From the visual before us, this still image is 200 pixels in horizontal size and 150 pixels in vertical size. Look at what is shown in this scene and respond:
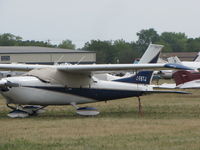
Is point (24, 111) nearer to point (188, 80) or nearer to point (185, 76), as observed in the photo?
point (185, 76)

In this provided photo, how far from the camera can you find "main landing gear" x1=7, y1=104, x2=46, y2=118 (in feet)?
61.1

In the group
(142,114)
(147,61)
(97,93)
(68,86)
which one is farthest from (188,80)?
(68,86)

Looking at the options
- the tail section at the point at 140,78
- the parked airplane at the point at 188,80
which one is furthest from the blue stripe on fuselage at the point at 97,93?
the parked airplane at the point at 188,80

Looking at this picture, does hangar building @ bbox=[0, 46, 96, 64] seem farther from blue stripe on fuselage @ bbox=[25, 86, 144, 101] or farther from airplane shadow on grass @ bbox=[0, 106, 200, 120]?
blue stripe on fuselage @ bbox=[25, 86, 144, 101]

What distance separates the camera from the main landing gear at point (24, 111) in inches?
734

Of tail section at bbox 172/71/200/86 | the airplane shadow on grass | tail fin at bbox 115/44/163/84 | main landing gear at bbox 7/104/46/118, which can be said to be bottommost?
the airplane shadow on grass

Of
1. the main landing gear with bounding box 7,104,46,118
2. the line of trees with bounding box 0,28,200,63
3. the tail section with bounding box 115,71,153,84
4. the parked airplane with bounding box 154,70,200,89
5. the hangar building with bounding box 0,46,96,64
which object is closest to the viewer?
the main landing gear with bounding box 7,104,46,118

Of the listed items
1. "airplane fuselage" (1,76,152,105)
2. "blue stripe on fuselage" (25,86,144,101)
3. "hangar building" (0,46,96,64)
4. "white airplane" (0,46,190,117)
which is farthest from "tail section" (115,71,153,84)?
"hangar building" (0,46,96,64)

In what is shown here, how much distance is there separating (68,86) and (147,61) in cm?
270

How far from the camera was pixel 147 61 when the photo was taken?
20109 millimetres

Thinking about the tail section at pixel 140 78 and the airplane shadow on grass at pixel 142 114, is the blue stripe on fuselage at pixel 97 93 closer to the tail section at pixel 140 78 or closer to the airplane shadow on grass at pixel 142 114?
the tail section at pixel 140 78

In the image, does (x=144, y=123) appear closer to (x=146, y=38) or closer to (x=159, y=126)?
(x=159, y=126)

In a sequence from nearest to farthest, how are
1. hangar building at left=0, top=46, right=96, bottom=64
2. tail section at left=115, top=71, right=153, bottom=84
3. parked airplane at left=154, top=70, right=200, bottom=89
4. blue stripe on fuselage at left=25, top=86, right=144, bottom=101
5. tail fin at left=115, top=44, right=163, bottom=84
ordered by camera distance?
blue stripe on fuselage at left=25, top=86, right=144, bottom=101
tail fin at left=115, top=44, right=163, bottom=84
tail section at left=115, top=71, right=153, bottom=84
parked airplane at left=154, top=70, right=200, bottom=89
hangar building at left=0, top=46, right=96, bottom=64

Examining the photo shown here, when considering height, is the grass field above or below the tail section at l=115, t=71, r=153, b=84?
below
